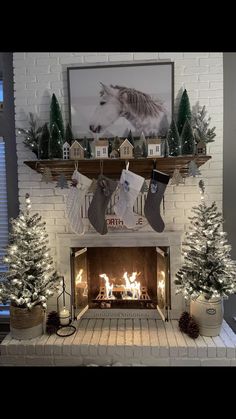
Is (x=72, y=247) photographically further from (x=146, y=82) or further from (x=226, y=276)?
(x=146, y=82)

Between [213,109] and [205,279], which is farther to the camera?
[213,109]

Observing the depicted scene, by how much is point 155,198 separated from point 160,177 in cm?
19

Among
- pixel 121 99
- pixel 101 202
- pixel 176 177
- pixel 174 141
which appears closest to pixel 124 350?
pixel 101 202

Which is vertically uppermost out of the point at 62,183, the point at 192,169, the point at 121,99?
the point at 121,99

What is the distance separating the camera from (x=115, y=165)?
259 centimetres

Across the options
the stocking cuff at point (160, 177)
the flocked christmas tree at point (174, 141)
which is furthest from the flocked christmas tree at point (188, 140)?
the stocking cuff at point (160, 177)

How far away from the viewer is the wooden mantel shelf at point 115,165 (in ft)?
8.21

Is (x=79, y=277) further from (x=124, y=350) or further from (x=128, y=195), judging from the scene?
(x=128, y=195)

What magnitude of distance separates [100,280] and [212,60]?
2455 millimetres

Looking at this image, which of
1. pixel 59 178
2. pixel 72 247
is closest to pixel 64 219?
pixel 72 247

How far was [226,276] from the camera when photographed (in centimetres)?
245
